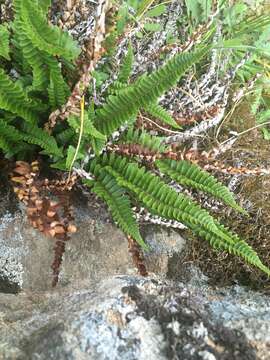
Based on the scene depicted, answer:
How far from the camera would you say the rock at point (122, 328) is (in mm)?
1805

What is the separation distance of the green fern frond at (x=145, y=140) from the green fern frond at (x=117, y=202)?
22 cm

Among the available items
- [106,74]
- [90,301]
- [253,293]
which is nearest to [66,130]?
[106,74]

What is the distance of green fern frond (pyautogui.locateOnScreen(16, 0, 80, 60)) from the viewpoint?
6.80 feet

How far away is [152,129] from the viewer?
279cm

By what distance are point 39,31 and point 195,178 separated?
99cm

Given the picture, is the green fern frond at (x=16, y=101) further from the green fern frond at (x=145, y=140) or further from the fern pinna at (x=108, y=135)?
the green fern frond at (x=145, y=140)

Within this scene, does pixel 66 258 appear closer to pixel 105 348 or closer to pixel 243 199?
pixel 105 348

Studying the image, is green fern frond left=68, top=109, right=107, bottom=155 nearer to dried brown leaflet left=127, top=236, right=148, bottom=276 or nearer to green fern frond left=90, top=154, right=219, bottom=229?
green fern frond left=90, top=154, right=219, bottom=229

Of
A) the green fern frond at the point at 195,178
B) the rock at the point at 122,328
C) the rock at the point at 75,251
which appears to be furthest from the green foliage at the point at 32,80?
the rock at the point at 122,328

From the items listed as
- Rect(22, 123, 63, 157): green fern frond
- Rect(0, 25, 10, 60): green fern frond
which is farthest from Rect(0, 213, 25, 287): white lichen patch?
Rect(0, 25, 10, 60): green fern frond

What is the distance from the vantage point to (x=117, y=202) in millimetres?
2443

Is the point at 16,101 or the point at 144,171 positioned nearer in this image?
the point at 16,101

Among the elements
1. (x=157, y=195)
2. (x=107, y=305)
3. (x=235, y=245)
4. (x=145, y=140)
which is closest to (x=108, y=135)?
(x=145, y=140)

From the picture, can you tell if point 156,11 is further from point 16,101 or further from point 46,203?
point 46,203
